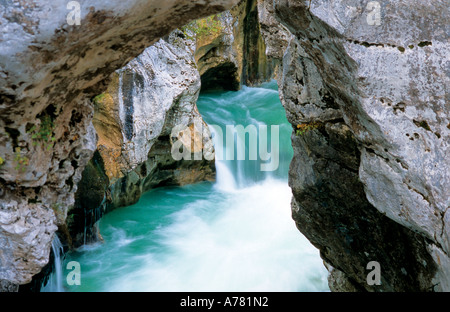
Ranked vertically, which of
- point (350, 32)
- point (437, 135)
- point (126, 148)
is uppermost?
point (350, 32)

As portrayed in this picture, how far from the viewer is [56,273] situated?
21.7ft

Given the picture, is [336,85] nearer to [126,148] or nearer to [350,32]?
[350,32]

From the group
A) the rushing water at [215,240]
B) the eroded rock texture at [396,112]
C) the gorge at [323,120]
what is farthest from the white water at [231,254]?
the eroded rock texture at [396,112]

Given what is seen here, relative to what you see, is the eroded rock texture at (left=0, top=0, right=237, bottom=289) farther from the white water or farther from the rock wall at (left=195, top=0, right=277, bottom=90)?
the rock wall at (left=195, top=0, right=277, bottom=90)

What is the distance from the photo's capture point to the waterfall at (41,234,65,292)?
21.2 feet

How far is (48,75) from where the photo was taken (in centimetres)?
305

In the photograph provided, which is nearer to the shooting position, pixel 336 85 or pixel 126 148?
pixel 336 85

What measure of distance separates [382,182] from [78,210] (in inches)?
236

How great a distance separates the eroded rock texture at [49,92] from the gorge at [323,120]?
Answer: 0.5 inches

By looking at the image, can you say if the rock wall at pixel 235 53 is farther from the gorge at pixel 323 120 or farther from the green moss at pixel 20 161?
the green moss at pixel 20 161

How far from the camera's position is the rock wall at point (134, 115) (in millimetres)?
7223

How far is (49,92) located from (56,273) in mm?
4476

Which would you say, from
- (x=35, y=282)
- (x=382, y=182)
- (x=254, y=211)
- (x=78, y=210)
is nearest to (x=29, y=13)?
(x=382, y=182)
